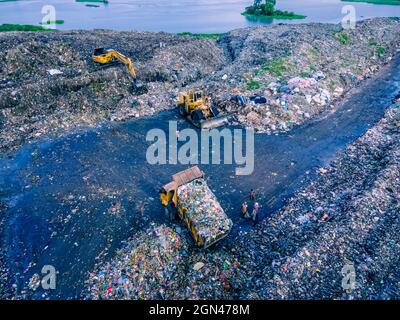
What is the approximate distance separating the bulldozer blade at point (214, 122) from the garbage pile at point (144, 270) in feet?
19.7

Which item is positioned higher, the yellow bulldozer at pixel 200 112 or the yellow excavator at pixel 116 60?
the yellow excavator at pixel 116 60

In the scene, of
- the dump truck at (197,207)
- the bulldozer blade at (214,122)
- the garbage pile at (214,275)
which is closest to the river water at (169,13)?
the bulldozer blade at (214,122)

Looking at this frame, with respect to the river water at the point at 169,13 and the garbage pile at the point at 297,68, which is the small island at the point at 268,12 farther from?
the garbage pile at the point at 297,68

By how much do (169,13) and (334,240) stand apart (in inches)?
1576

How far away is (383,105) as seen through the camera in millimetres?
15359

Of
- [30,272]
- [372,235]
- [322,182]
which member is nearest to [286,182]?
[322,182]

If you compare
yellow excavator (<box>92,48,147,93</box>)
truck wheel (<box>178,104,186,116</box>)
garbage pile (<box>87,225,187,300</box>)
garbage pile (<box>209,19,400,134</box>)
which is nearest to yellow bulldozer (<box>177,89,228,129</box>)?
truck wheel (<box>178,104,186,116</box>)

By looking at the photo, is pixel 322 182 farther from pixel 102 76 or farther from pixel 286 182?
pixel 102 76

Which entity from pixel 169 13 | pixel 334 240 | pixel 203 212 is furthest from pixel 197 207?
pixel 169 13

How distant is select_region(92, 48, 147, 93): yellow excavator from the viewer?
1579 cm

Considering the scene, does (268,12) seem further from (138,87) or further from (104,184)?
(104,184)

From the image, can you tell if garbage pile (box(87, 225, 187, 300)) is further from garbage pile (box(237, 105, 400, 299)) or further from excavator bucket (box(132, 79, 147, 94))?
excavator bucket (box(132, 79, 147, 94))

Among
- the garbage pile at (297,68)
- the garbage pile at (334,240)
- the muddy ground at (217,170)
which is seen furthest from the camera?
the garbage pile at (297,68)

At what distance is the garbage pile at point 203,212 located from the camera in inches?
314
